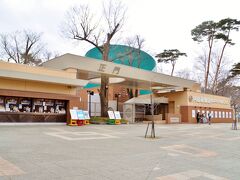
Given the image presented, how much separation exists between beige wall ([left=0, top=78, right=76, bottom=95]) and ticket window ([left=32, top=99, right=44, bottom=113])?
0.94 meters

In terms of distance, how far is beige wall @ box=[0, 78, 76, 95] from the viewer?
21.2 meters

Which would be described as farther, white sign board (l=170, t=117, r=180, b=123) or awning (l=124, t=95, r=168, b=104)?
awning (l=124, t=95, r=168, b=104)

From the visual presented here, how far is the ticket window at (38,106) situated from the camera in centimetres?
2292

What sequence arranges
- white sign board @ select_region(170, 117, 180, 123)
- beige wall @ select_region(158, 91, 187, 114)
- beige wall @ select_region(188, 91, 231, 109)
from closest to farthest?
white sign board @ select_region(170, 117, 180, 123) < beige wall @ select_region(158, 91, 187, 114) < beige wall @ select_region(188, 91, 231, 109)

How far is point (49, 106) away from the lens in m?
23.8

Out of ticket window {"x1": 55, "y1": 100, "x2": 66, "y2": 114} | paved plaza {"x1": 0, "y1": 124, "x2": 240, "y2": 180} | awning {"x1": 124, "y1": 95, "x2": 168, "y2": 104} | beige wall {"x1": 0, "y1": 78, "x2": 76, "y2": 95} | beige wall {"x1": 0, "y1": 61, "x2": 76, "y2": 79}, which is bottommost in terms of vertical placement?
paved plaza {"x1": 0, "y1": 124, "x2": 240, "y2": 180}

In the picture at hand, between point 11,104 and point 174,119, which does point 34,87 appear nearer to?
point 11,104

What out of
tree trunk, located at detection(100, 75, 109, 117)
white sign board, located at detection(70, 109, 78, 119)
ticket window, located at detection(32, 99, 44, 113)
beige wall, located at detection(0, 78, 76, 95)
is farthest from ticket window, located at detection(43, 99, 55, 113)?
tree trunk, located at detection(100, 75, 109, 117)

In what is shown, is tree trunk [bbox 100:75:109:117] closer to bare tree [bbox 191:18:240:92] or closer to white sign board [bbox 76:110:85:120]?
white sign board [bbox 76:110:85:120]

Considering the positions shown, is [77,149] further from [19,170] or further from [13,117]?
[13,117]

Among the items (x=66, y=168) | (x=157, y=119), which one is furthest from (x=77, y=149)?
(x=157, y=119)

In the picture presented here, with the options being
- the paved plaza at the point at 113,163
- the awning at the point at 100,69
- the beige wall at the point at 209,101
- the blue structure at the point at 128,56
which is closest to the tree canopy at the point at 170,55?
the blue structure at the point at 128,56

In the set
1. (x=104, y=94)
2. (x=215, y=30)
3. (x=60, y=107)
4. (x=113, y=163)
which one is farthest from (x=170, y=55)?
(x=113, y=163)

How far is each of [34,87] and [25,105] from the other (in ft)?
5.42
